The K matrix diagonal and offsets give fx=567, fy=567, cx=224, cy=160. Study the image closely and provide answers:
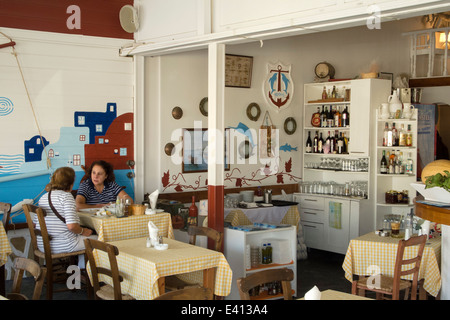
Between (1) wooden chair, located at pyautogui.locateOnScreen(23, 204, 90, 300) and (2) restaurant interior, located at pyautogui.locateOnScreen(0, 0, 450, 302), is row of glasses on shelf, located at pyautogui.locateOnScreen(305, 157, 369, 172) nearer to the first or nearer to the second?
(2) restaurant interior, located at pyautogui.locateOnScreen(0, 0, 450, 302)

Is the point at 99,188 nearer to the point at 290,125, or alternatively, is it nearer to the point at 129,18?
the point at 129,18

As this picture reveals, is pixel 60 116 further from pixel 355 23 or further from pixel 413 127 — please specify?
pixel 413 127

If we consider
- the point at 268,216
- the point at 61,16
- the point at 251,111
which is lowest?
the point at 268,216

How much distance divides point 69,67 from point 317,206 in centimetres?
404

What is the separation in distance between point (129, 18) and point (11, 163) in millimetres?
2360

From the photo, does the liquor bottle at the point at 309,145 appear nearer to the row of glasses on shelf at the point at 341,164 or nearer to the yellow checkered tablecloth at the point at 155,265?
the row of glasses on shelf at the point at 341,164

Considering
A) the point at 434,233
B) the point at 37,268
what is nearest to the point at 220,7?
the point at 434,233

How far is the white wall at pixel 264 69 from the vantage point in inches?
301

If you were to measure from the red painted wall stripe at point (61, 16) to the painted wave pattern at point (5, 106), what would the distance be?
85 centimetres

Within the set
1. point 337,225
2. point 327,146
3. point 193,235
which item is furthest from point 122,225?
point 327,146

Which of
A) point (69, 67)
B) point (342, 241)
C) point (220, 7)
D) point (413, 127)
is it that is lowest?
point (342, 241)

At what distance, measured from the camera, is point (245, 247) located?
19.6ft

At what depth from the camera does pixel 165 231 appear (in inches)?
247

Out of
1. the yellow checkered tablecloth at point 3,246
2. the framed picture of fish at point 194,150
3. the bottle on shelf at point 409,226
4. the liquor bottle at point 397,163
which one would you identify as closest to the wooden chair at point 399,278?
the bottle on shelf at point 409,226
